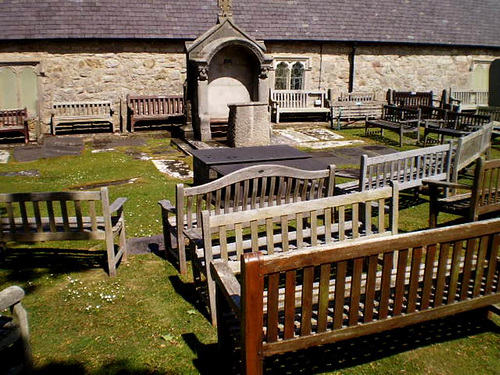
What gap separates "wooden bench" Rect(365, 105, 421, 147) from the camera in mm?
14867

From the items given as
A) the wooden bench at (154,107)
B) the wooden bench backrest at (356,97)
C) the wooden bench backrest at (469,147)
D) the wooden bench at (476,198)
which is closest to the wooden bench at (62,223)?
the wooden bench at (476,198)

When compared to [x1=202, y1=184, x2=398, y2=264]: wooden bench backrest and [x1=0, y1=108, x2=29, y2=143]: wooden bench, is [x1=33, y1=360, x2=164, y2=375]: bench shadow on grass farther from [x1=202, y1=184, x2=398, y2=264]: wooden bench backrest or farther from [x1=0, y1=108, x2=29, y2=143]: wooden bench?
[x1=0, y1=108, x2=29, y2=143]: wooden bench

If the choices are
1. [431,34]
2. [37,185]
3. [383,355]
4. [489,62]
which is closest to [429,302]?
[383,355]

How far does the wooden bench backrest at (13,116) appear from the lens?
47.1 ft

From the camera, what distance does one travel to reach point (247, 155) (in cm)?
867

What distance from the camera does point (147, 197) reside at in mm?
9109

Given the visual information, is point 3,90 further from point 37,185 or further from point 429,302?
point 429,302

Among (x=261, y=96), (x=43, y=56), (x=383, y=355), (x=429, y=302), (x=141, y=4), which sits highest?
(x=141, y=4)

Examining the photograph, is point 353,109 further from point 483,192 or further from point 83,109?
point 483,192

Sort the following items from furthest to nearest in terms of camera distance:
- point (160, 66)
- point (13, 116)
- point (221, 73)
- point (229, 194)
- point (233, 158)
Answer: point (160, 66) < point (221, 73) < point (13, 116) < point (233, 158) < point (229, 194)

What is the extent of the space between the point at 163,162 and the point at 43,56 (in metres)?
7.05

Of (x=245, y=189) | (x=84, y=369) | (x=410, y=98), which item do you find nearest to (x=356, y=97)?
(x=410, y=98)

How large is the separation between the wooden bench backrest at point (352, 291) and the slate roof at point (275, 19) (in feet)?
49.9

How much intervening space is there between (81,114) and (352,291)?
Result: 48.0 ft
